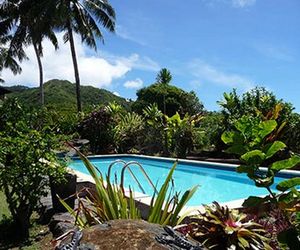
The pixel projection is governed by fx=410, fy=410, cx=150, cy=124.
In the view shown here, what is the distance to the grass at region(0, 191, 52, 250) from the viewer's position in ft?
15.2

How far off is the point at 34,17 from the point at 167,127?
42.8 ft

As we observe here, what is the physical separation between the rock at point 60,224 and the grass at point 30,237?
12cm

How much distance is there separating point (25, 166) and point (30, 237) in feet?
2.88

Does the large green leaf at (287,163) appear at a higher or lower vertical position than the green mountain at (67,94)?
lower

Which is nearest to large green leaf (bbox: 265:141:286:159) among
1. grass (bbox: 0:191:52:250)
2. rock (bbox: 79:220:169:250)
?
rock (bbox: 79:220:169:250)

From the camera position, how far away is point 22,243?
4746 millimetres

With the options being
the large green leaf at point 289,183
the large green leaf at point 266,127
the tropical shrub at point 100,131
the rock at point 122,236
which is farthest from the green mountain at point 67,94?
the large green leaf at point 289,183

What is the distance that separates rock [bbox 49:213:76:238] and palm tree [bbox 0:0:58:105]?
19.2 meters

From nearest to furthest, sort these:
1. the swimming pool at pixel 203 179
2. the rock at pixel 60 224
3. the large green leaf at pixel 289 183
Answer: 1. the large green leaf at pixel 289 183
2. the rock at pixel 60 224
3. the swimming pool at pixel 203 179

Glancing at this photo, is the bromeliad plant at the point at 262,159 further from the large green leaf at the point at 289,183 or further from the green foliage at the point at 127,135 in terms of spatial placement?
the green foliage at the point at 127,135

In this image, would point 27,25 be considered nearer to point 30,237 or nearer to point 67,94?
point 30,237

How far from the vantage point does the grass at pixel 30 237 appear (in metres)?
4.63

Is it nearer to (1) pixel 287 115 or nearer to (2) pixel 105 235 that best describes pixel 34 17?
(1) pixel 287 115

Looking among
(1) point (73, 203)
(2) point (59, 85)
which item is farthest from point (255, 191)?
(2) point (59, 85)
